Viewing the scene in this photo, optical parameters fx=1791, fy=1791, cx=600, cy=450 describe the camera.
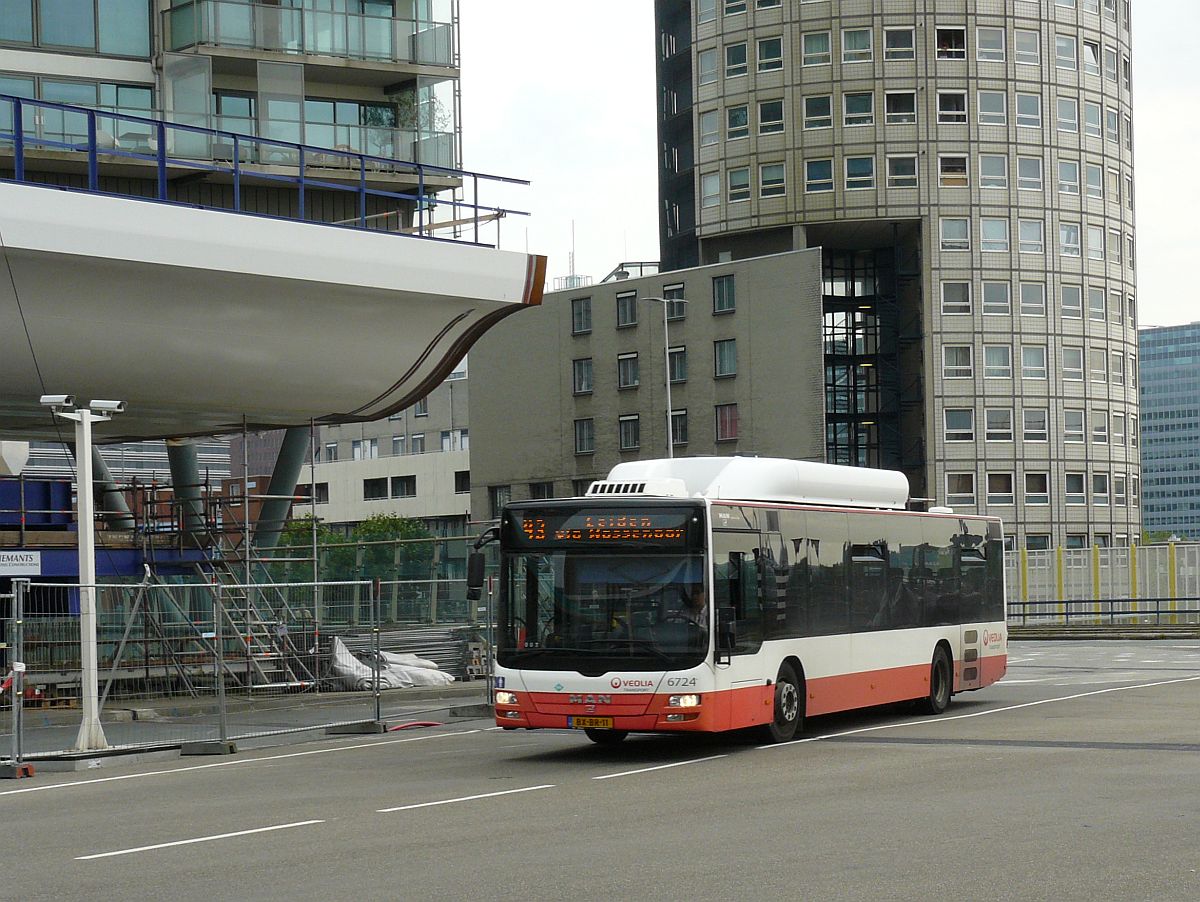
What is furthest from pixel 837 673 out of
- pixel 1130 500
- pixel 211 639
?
pixel 1130 500

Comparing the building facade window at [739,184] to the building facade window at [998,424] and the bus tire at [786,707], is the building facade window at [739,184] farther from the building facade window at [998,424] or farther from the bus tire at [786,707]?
the bus tire at [786,707]

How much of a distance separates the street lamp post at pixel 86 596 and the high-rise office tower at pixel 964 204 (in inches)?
2367

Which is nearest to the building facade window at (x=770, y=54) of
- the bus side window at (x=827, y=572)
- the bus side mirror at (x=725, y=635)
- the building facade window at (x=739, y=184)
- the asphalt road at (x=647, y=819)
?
the building facade window at (x=739, y=184)

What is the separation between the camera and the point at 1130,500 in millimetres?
81938

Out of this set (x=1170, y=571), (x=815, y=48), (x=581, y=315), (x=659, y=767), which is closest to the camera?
(x=659, y=767)

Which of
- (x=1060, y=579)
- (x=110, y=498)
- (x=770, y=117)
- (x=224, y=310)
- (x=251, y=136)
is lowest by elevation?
(x=1060, y=579)

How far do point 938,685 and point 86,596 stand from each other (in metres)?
Answer: 10.6

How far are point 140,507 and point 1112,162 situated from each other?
55450 millimetres

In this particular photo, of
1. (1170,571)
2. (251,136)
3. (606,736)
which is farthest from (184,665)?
(1170,571)

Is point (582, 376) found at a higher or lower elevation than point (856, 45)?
lower

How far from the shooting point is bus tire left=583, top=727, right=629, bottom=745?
62.7 feet

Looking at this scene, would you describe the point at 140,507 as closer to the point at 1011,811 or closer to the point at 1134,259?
the point at 1011,811

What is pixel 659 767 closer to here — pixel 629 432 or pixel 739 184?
pixel 739 184

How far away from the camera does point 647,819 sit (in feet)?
41.6
